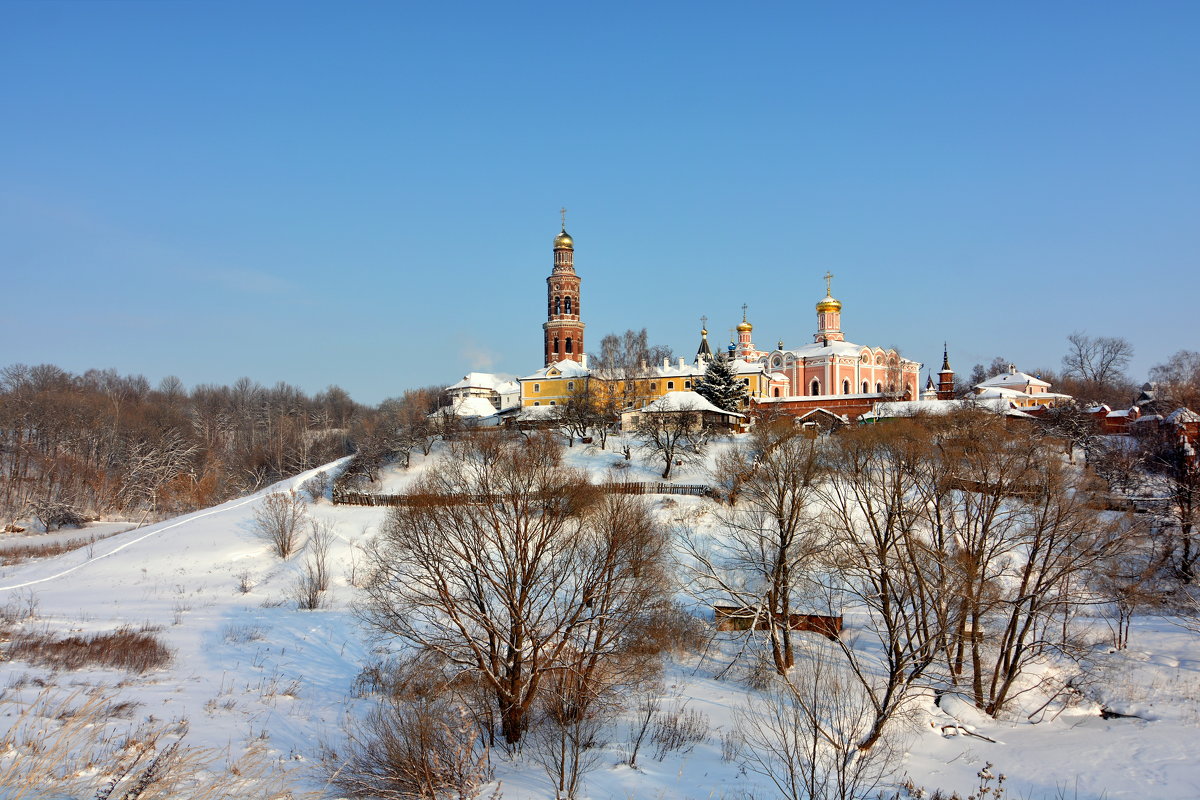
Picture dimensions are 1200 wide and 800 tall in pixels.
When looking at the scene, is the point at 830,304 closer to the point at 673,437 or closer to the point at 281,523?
the point at 673,437

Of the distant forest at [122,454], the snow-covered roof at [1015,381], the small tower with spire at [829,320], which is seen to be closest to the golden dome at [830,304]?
the small tower with spire at [829,320]

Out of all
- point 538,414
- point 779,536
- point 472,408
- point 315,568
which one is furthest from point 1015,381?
point 315,568

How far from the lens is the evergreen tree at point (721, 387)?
152ft

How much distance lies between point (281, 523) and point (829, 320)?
54.2 metres

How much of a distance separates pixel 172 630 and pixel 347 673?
244 inches

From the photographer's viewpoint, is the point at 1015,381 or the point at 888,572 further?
the point at 1015,381

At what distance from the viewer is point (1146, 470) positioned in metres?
30.6

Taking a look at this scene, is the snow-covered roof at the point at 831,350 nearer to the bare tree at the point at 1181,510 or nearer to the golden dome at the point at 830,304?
the golden dome at the point at 830,304

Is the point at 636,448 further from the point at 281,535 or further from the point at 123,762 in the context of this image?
the point at 123,762

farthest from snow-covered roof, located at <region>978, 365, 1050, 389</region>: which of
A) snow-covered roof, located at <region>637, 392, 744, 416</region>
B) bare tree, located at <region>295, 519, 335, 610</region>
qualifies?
bare tree, located at <region>295, 519, 335, 610</region>

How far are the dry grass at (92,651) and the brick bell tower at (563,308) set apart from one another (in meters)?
50.1

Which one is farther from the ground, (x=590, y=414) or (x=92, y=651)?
(x=590, y=414)

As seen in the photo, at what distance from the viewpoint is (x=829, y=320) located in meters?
67.7

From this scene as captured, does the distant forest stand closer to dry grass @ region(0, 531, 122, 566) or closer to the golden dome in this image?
dry grass @ region(0, 531, 122, 566)
